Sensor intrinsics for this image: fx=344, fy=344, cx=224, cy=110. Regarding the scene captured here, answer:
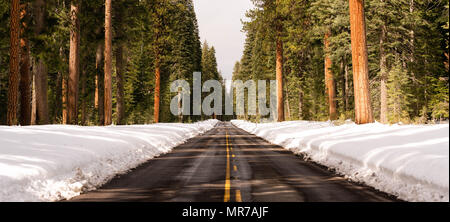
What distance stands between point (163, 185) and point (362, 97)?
12.0 meters

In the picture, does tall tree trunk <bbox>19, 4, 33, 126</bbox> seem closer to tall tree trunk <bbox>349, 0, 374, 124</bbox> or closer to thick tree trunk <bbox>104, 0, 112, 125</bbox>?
→ thick tree trunk <bbox>104, 0, 112, 125</bbox>

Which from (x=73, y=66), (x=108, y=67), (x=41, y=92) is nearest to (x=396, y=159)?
(x=73, y=66)

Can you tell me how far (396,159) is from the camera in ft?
30.7

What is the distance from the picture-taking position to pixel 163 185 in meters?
9.46

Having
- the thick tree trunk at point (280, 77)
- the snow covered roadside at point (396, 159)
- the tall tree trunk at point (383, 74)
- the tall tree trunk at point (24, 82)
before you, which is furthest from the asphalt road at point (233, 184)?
the thick tree trunk at point (280, 77)

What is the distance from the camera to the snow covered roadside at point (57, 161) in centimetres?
796

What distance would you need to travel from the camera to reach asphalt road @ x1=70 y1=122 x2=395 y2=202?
7.89m

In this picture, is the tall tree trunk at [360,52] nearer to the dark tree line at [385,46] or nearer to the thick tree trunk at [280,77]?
the dark tree line at [385,46]

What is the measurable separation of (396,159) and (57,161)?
9.61 m

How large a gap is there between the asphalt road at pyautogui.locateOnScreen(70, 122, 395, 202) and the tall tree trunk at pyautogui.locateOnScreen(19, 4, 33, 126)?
32.6 feet

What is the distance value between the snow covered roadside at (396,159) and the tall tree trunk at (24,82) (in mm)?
15489

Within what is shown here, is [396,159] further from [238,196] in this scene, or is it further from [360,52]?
[360,52]

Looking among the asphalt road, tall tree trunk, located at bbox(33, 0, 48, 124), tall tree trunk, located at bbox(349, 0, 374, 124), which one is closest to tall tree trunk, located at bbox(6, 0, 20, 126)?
tall tree trunk, located at bbox(33, 0, 48, 124)
